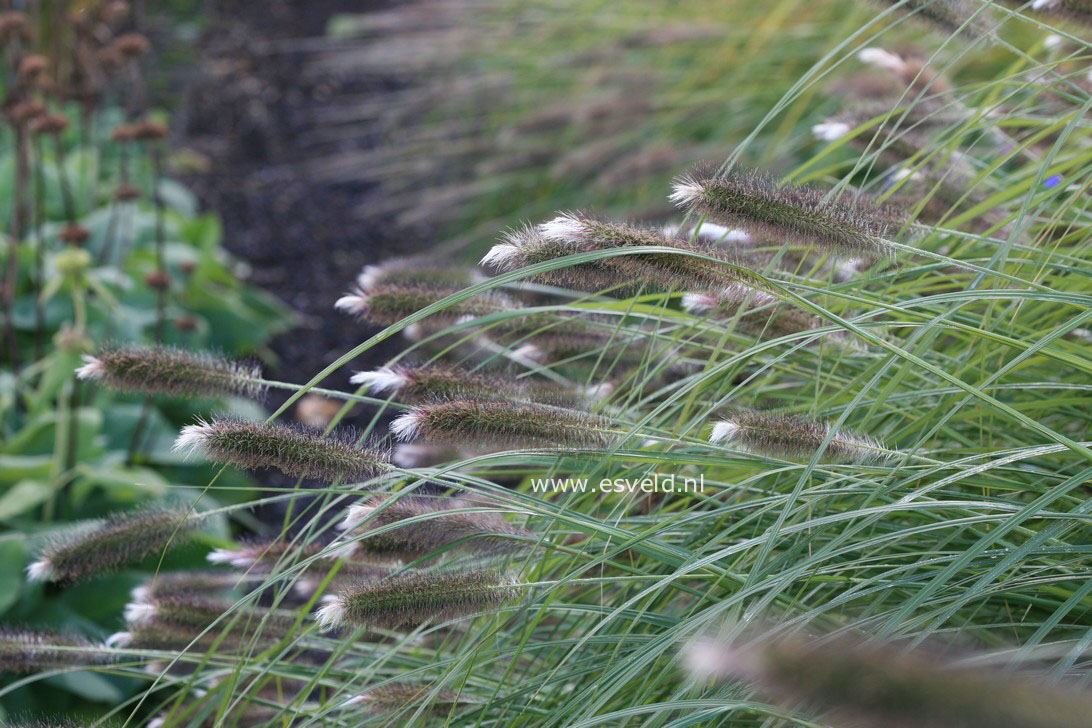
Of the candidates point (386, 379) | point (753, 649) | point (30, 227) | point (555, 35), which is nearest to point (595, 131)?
point (555, 35)

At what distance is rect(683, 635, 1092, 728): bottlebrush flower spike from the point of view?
53cm

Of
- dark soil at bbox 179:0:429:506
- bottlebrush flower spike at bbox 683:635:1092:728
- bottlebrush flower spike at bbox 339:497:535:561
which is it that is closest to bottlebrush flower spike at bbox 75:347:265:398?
bottlebrush flower spike at bbox 339:497:535:561

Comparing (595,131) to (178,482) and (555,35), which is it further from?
(178,482)

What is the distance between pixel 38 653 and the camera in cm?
146

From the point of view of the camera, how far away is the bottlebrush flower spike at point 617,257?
1154 millimetres

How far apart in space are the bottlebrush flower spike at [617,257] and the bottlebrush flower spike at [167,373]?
1.35ft

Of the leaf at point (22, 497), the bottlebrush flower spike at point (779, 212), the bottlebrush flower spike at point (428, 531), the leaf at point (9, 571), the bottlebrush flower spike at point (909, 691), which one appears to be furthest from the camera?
the leaf at point (22, 497)

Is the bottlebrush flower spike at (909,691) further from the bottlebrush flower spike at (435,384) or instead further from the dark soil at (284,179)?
the dark soil at (284,179)

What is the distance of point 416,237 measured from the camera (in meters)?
5.31

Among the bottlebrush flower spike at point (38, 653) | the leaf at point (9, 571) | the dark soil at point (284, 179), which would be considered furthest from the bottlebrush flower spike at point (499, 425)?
the dark soil at point (284, 179)

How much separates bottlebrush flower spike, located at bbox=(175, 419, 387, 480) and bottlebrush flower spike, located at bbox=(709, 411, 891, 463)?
0.46 metres

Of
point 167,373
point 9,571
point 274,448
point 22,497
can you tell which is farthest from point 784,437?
point 22,497

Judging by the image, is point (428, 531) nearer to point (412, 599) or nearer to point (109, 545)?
point (412, 599)

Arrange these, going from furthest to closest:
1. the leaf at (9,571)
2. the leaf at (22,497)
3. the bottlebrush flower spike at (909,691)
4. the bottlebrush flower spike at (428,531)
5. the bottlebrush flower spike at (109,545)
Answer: the leaf at (22,497), the leaf at (9,571), the bottlebrush flower spike at (109,545), the bottlebrush flower spike at (428,531), the bottlebrush flower spike at (909,691)
